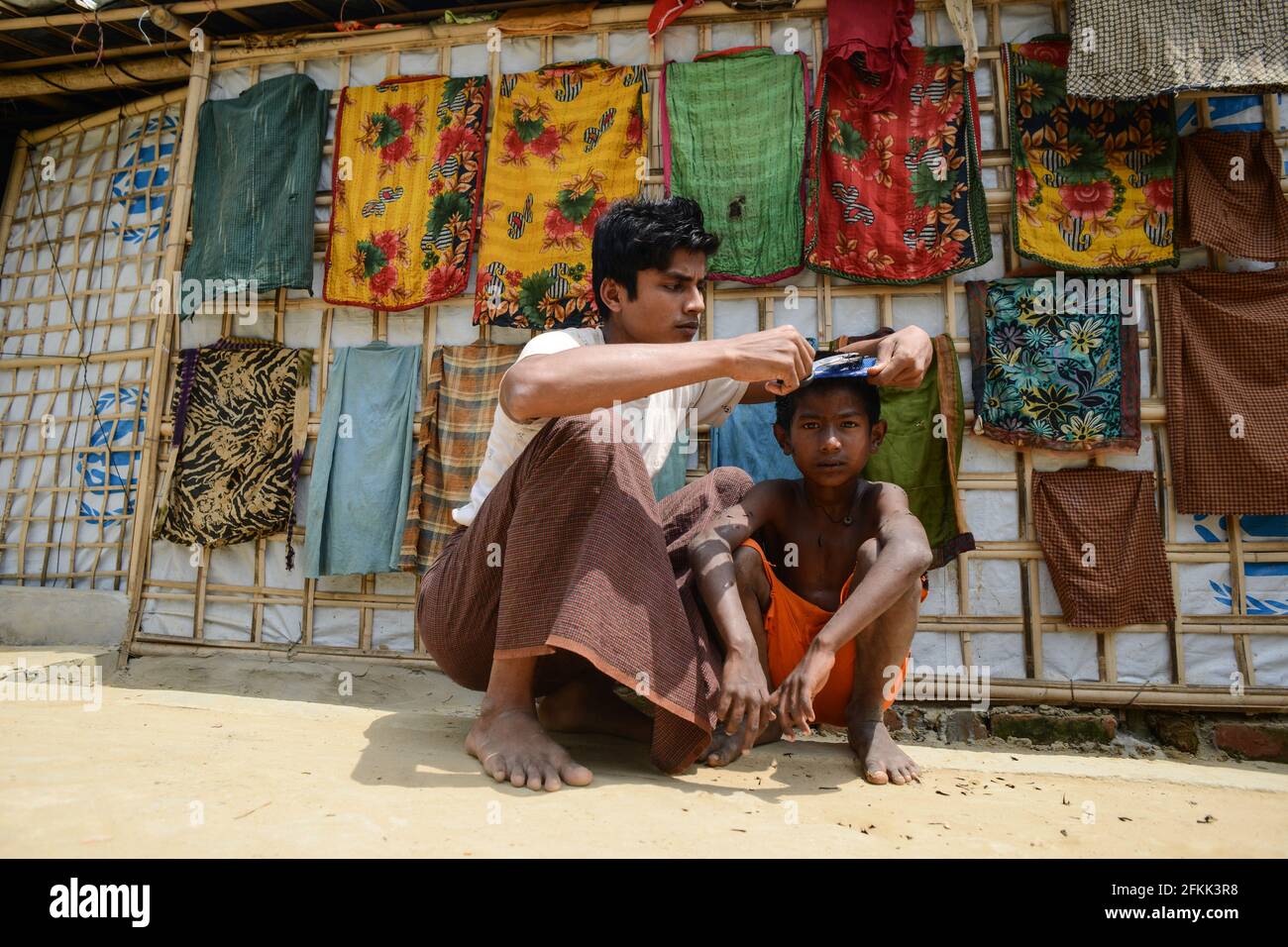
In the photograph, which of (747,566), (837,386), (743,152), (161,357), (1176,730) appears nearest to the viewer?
(747,566)

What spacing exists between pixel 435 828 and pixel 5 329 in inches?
244

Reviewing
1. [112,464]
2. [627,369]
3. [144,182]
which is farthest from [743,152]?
[112,464]

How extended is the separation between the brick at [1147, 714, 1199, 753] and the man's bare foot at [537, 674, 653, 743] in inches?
102

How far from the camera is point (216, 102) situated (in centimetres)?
424

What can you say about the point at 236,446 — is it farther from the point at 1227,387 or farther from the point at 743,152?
the point at 1227,387

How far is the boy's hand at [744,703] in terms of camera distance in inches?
62.4

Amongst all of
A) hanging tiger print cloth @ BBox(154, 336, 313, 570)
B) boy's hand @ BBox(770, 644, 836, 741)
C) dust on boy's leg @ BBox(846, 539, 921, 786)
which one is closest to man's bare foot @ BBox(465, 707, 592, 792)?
boy's hand @ BBox(770, 644, 836, 741)

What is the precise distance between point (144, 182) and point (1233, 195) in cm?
600

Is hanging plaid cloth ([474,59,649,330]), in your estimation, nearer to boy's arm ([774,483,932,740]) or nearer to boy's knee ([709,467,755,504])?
boy's knee ([709,467,755,504])

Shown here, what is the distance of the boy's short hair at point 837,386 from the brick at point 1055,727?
1.83 meters

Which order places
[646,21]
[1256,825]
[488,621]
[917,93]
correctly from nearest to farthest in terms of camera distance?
[1256,825], [488,621], [917,93], [646,21]

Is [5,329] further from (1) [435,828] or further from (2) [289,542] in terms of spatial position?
(1) [435,828]

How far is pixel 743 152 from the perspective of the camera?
143 inches
